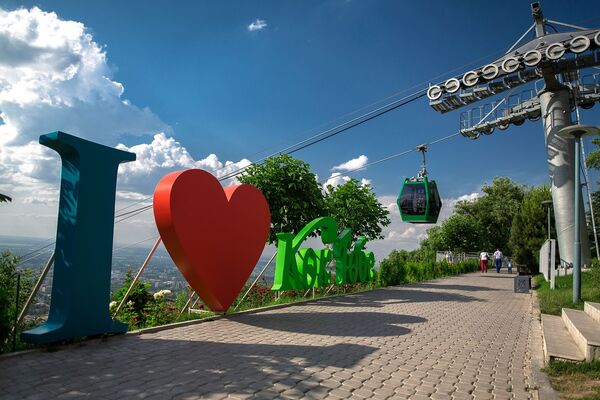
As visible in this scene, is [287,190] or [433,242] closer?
[287,190]

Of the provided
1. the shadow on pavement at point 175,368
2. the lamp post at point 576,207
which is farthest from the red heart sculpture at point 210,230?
the lamp post at point 576,207

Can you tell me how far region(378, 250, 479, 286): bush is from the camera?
65.1 ft

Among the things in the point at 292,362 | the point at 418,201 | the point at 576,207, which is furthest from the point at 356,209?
the point at 292,362

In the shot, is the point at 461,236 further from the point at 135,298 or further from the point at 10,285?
the point at 10,285

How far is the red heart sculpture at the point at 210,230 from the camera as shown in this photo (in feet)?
27.1

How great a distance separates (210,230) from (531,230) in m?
26.9

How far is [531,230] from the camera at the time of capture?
94.9 feet

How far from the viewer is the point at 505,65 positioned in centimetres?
2062

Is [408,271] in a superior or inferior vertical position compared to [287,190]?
inferior

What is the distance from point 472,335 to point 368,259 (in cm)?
878

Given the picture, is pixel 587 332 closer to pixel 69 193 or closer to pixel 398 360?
pixel 398 360

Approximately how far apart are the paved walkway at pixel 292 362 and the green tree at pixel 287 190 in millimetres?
5364

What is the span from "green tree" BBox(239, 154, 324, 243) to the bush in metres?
6.12

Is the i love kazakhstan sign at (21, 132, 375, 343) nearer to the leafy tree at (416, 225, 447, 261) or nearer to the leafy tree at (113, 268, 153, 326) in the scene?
the leafy tree at (113, 268, 153, 326)
